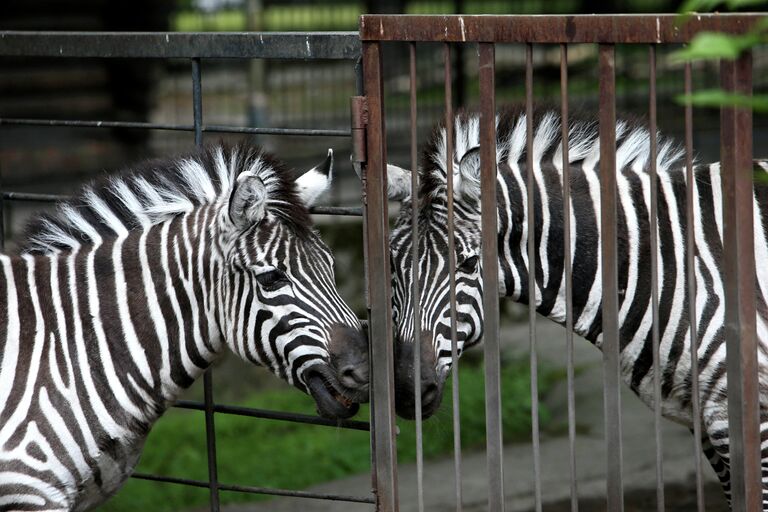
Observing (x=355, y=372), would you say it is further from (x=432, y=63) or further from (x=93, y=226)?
(x=432, y=63)

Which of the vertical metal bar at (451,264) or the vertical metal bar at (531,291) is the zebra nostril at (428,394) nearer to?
the vertical metal bar at (451,264)

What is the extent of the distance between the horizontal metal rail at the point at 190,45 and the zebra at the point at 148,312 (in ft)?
1.22

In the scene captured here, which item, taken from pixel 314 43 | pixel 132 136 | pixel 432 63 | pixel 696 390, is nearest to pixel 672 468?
pixel 696 390

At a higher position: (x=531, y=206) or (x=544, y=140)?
(x=544, y=140)

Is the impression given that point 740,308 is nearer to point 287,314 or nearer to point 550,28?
point 550,28

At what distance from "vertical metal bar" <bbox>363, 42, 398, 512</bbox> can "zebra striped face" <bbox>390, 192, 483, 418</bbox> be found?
0.18 metres

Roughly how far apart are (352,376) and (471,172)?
79 centimetres

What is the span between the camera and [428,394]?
334 centimetres

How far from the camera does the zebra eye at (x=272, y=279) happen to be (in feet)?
10.3

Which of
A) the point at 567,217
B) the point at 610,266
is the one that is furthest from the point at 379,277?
the point at 610,266

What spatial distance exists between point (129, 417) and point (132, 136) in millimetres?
7585

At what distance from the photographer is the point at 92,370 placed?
3.19 meters

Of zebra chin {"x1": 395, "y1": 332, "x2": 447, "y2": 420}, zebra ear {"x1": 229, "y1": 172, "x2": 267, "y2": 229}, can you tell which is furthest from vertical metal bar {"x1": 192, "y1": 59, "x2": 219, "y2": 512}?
zebra chin {"x1": 395, "y1": 332, "x2": 447, "y2": 420}

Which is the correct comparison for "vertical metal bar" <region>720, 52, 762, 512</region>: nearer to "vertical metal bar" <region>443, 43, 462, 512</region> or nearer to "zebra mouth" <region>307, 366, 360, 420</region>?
"vertical metal bar" <region>443, 43, 462, 512</region>
